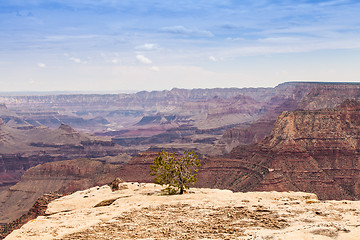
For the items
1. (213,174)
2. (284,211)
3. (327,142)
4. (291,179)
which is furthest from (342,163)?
(284,211)

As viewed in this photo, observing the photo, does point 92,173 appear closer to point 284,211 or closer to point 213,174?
point 213,174

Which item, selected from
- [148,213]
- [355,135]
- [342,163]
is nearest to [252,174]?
[342,163]

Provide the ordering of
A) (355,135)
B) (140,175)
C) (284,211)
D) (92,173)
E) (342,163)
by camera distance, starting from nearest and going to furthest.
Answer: (284,211), (342,163), (355,135), (140,175), (92,173)

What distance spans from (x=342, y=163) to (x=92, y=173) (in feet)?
345

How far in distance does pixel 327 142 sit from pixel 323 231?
12272 cm

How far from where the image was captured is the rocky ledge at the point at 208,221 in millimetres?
24250

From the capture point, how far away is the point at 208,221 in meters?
27.5

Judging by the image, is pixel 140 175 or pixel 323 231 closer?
pixel 323 231

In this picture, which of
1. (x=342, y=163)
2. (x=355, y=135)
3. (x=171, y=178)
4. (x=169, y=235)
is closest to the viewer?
(x=169, y=235)

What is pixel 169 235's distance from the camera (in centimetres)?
2502

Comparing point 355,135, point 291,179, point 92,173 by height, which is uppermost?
point 355,135

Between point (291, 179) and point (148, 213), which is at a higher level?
point (148, 213)

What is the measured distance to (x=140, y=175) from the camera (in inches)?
6093

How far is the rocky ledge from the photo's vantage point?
24.2m
